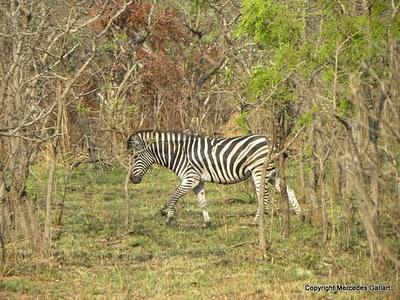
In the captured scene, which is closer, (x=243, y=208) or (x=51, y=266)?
(x=51, y=266)

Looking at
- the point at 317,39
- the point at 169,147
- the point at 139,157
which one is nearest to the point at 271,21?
the point at 317,39

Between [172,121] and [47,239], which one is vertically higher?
[172,121]

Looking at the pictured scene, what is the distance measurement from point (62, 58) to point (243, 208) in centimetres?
656

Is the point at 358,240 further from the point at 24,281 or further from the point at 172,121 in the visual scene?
the point at 172,121

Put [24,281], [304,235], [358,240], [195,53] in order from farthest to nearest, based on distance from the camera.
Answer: [195,53], [304,235], [358,240], [24,281]

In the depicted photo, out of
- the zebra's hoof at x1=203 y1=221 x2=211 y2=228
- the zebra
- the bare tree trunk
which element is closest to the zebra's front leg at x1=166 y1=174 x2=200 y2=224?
the zebra

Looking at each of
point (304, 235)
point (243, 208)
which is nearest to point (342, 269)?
point (304, 235)

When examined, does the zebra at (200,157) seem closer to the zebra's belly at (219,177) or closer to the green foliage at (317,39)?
the zebra's belly at (219,177)

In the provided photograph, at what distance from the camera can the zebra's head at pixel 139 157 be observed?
15648 millimetres

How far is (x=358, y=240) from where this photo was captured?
11.8 m

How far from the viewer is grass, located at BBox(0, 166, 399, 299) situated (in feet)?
30.0

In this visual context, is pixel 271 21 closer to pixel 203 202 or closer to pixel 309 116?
pixel 309 116

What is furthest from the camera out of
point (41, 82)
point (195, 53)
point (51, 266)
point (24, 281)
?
point (195, 53)

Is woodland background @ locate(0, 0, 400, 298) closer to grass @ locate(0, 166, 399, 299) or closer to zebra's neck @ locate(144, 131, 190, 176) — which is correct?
grass @ locate(0, 166, 399, 299)
